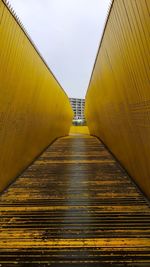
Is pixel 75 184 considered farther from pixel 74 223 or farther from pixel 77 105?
pixel 77 105

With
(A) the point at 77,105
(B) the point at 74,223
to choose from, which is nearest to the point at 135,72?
(B) the point at 74,223

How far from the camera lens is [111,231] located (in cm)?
315

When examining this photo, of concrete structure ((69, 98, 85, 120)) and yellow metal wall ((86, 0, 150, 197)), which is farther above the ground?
concrete structure ((69, 98, 85, 120))

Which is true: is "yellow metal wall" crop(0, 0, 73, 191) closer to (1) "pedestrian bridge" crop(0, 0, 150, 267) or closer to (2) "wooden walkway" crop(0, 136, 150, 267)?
(1) "pedestrian bridge" crop(0, 0, 150, 267)

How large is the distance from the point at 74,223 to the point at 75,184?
197 cm

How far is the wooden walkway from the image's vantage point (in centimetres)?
262

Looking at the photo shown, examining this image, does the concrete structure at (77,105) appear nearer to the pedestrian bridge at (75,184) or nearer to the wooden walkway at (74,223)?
the pedestrian bridge at (75,184)

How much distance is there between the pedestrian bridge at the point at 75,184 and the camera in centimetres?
276

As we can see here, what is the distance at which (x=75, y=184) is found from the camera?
17.6 feet

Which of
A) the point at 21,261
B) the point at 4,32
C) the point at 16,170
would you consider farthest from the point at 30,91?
the point at 21,261

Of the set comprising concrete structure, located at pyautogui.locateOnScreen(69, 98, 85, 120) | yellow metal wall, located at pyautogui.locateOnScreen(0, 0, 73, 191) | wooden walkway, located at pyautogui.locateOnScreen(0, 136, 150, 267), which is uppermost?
concrete structure, located at pyautogui.locateOnScreen(69, 98, 85, 120)

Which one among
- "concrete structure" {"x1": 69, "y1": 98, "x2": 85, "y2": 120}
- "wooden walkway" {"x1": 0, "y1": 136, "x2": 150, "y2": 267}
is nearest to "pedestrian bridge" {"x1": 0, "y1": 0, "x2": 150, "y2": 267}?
"wooden walkway" {"x1": 0, "y1": 136, "x2": 150, "y2": 267}

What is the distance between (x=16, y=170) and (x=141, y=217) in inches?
121

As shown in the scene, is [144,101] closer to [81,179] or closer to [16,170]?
[81,179]
